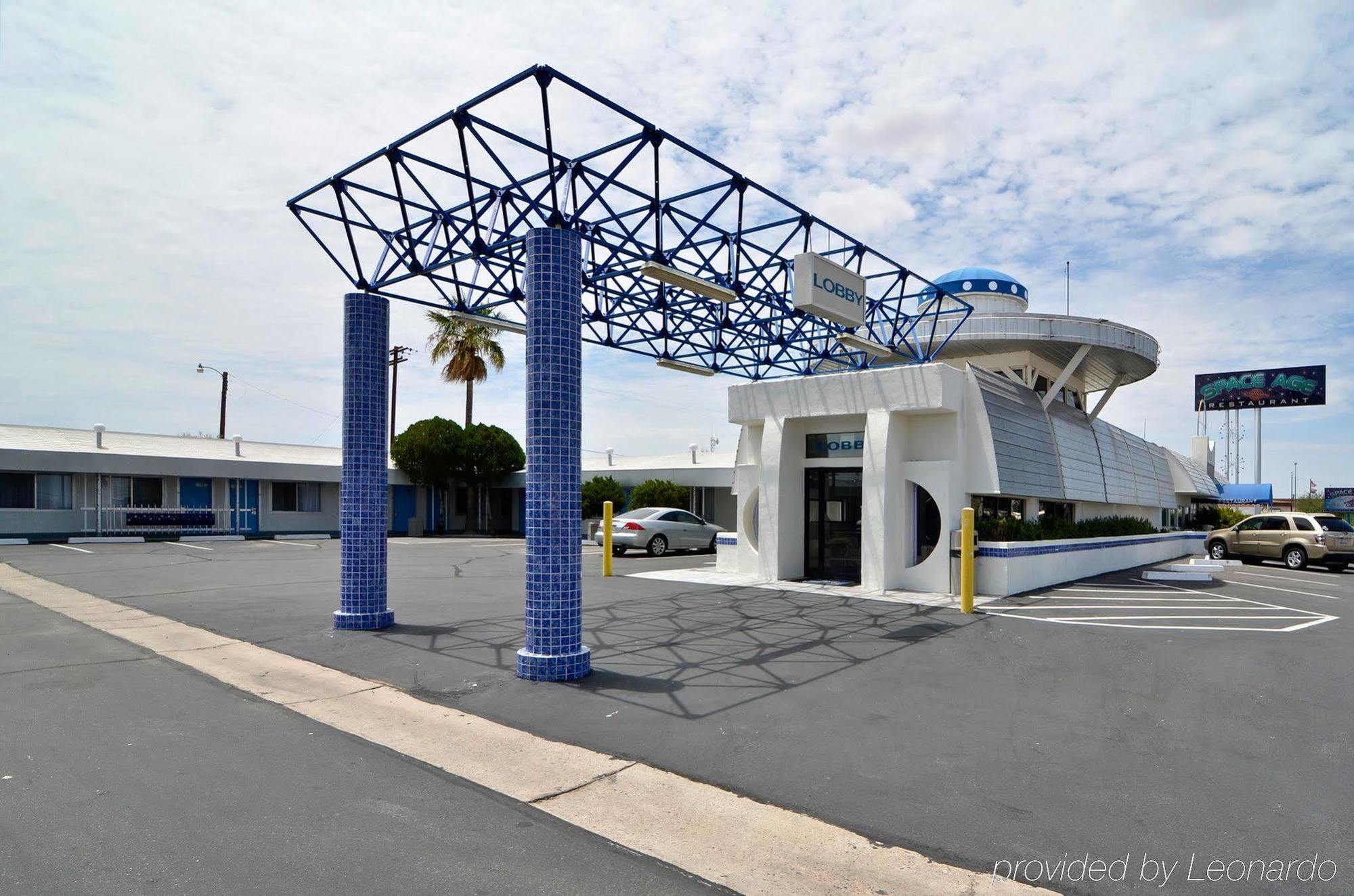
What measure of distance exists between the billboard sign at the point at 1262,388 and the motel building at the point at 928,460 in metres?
48.5

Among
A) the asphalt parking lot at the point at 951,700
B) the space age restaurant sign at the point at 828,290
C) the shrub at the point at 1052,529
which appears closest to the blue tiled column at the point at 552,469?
the asphalt parking lot at the point at 951,700

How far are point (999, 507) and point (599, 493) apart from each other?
58.2 ft

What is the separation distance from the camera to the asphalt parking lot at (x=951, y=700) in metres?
4.71

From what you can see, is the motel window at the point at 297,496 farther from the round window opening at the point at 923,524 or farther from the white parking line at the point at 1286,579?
the white parking line at the point at 1286,579

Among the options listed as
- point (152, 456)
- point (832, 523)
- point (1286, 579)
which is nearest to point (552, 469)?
point (832, 523)

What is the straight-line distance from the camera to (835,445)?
16.3m

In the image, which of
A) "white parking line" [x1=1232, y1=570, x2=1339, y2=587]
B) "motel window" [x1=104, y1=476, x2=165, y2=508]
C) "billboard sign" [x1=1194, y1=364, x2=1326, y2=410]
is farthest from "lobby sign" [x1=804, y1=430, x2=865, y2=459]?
"billboard sign" [x1=1194, y1=364, x2=1326, y2=410]

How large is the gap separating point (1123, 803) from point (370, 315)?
32.7ft

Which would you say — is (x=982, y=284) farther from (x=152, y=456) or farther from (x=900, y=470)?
(x=152, y=456)

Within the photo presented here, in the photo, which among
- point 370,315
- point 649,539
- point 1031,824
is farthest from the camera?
point 649,539

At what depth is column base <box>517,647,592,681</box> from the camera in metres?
7.86

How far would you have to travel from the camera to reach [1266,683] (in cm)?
813

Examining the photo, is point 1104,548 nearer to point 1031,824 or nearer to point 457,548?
point 1031,824

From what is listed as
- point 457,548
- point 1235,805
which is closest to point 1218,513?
point 457,548
